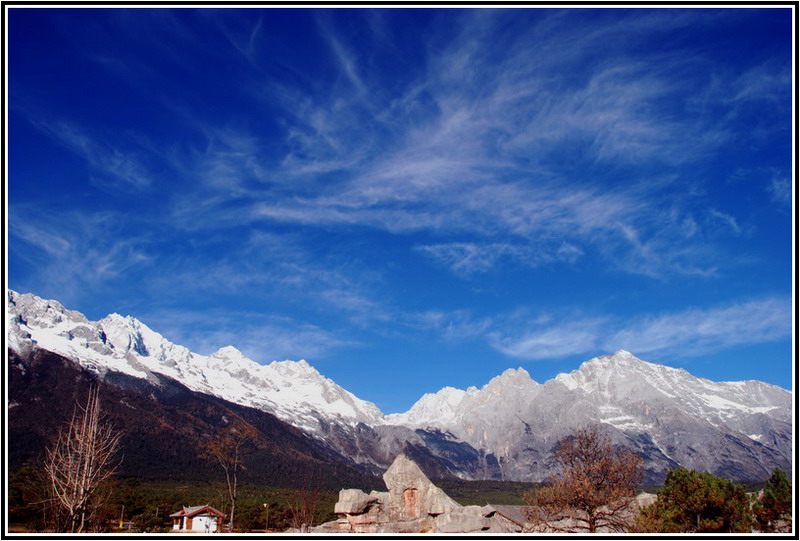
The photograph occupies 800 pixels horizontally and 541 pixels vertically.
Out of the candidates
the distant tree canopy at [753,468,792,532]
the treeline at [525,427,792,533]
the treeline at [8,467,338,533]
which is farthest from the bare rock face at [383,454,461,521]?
the treeline at [8,467,338,533]

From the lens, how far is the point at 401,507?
43.1 meters

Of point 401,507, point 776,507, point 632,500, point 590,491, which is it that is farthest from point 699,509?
point 401,507

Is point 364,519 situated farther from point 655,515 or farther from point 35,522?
point 35,522

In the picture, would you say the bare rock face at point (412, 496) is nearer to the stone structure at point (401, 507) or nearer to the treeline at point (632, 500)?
the stone structure at point (401, 507)

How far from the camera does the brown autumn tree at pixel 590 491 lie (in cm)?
2859

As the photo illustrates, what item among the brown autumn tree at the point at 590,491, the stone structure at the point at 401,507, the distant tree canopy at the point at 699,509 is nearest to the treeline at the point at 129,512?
the stone structure at the point at 401,507

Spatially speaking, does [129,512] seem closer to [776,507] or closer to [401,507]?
[401,507]

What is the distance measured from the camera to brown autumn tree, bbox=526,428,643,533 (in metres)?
28.6

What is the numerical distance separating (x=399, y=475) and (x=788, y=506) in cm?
2502

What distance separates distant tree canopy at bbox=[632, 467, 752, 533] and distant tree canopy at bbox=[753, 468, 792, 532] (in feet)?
2.85

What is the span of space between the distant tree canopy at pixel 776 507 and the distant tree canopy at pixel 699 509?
869 millimetres

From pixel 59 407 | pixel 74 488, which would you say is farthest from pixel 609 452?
pixel 59 407

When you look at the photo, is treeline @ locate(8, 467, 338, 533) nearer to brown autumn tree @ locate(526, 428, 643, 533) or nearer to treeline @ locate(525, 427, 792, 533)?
brown autumn tree @ locate(526, 428, 643, 533)

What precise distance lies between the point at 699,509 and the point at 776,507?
5045mm
